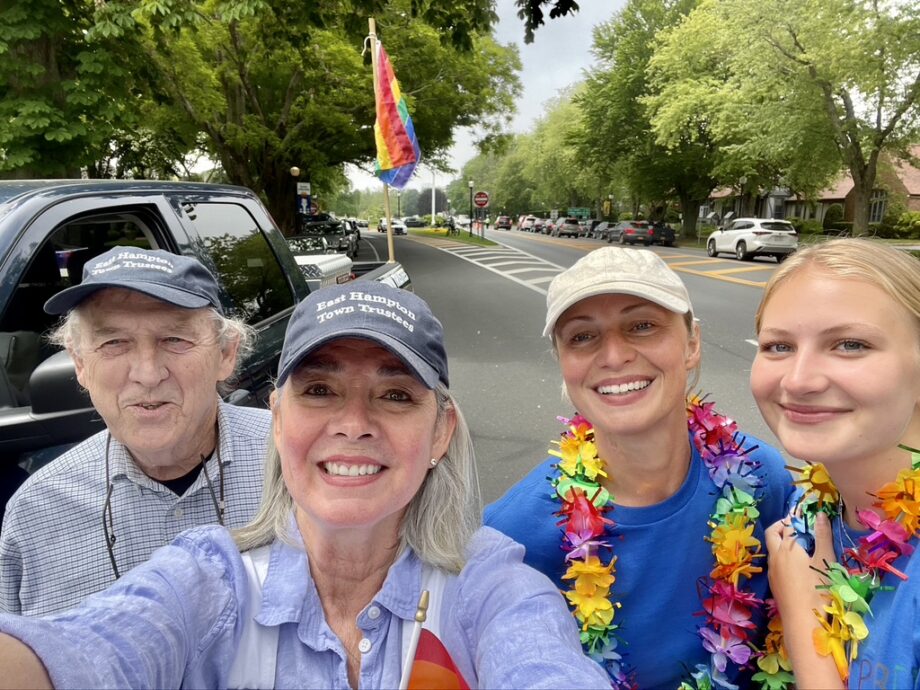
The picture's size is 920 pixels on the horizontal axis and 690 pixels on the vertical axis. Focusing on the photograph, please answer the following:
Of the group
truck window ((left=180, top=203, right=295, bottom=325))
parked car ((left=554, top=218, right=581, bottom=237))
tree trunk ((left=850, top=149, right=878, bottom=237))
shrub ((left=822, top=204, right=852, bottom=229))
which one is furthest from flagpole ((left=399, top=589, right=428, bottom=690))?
parked car ((left=554, top=218, right=581, bottom=237))

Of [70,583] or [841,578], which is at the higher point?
[841,578]

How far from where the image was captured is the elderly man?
5.38 ft

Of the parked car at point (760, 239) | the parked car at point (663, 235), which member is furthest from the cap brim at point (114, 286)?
the parked car at point (663, 235)

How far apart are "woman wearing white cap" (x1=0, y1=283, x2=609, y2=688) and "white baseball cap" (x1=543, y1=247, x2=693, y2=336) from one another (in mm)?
443

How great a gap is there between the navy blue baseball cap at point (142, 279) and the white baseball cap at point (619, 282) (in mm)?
1030

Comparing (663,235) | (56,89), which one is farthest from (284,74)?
(663,235)

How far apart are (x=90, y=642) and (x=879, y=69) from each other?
23463 mm

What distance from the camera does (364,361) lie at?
1.28 m

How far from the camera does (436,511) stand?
1385 mm

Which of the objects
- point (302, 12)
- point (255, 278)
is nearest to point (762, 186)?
point (302, 12)

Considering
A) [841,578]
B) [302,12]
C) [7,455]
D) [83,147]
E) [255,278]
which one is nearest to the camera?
[841,578]

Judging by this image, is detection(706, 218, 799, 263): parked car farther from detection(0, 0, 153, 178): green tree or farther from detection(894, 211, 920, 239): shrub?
detection(0, 0, 153, 178): green tree

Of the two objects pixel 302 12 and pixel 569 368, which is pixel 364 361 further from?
pixel 302 12

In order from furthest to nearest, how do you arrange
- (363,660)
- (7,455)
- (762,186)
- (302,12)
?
(762,186)
(302,12)
(7,455)
(363,660)
